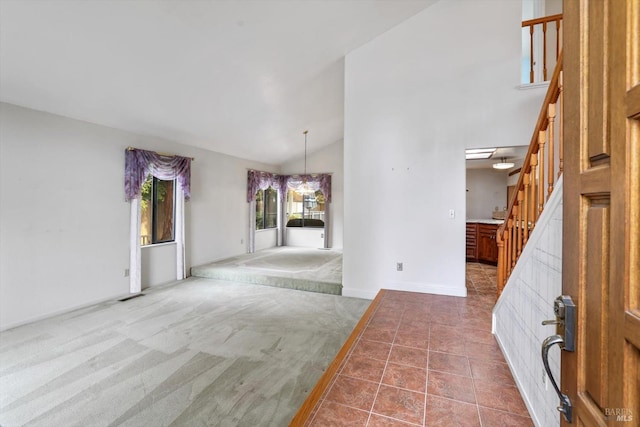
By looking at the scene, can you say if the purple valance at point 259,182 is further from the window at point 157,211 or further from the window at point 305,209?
the window at point 157,211

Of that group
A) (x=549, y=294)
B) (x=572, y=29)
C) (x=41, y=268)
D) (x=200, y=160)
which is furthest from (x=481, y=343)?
(x=200, y=160)

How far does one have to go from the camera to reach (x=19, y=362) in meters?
2.65

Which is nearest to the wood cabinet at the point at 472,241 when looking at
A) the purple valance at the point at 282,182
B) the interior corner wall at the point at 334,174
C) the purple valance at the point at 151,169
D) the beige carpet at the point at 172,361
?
the beige carpet at the point at 172,361

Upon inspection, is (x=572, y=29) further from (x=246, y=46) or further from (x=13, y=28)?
(x=13, y=28)

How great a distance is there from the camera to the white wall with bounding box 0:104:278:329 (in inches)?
129

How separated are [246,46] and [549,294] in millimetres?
3690

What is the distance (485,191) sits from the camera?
6.35m

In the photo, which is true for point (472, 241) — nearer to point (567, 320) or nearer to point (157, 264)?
point (567, 320)

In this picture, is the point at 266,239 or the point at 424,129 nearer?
the point at 424,129

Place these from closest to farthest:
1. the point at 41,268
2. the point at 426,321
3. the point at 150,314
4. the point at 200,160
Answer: the point at 426,321 → the point at 41,268 → the point at 150,314 → the point at 200,160

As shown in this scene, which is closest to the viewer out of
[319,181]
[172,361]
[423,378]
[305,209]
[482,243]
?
[423,378]

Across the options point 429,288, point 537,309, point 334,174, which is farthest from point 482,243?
point 537,309

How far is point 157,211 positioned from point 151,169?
0.85m

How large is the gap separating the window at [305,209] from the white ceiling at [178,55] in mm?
4038
